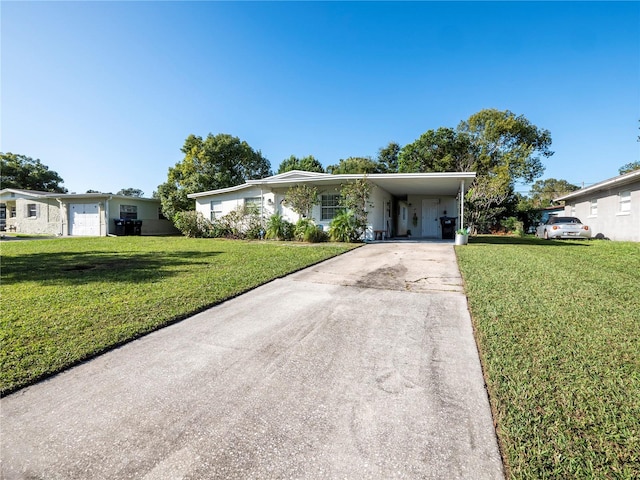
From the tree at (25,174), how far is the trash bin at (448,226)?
43.9 meters

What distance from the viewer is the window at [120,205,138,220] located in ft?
64.4

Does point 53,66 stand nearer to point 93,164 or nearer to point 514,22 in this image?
point 93,164

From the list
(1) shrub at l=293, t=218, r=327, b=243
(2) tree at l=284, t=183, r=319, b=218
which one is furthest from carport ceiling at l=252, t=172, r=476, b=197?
(1) shrub at l=293, t=218, r=327, b=243

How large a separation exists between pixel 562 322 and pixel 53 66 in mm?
11966

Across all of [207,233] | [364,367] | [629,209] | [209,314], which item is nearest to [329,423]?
[364,367]

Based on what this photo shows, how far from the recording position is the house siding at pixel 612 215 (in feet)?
39.8

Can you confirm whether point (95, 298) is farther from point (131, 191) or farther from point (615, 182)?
point (131, 191)

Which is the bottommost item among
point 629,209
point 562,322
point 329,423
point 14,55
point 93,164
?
point 329,423

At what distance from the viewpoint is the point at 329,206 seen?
42.8ft

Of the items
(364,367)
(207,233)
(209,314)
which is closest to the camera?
(364,367)

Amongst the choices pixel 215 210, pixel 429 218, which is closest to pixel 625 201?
pixel 429 218

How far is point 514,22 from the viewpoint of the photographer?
9148 millimetres

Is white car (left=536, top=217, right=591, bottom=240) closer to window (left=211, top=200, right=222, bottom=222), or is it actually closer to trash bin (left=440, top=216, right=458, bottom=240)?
trash bin (left=440, top=216, right=458, bottom=240)

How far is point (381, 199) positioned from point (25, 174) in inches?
1632
